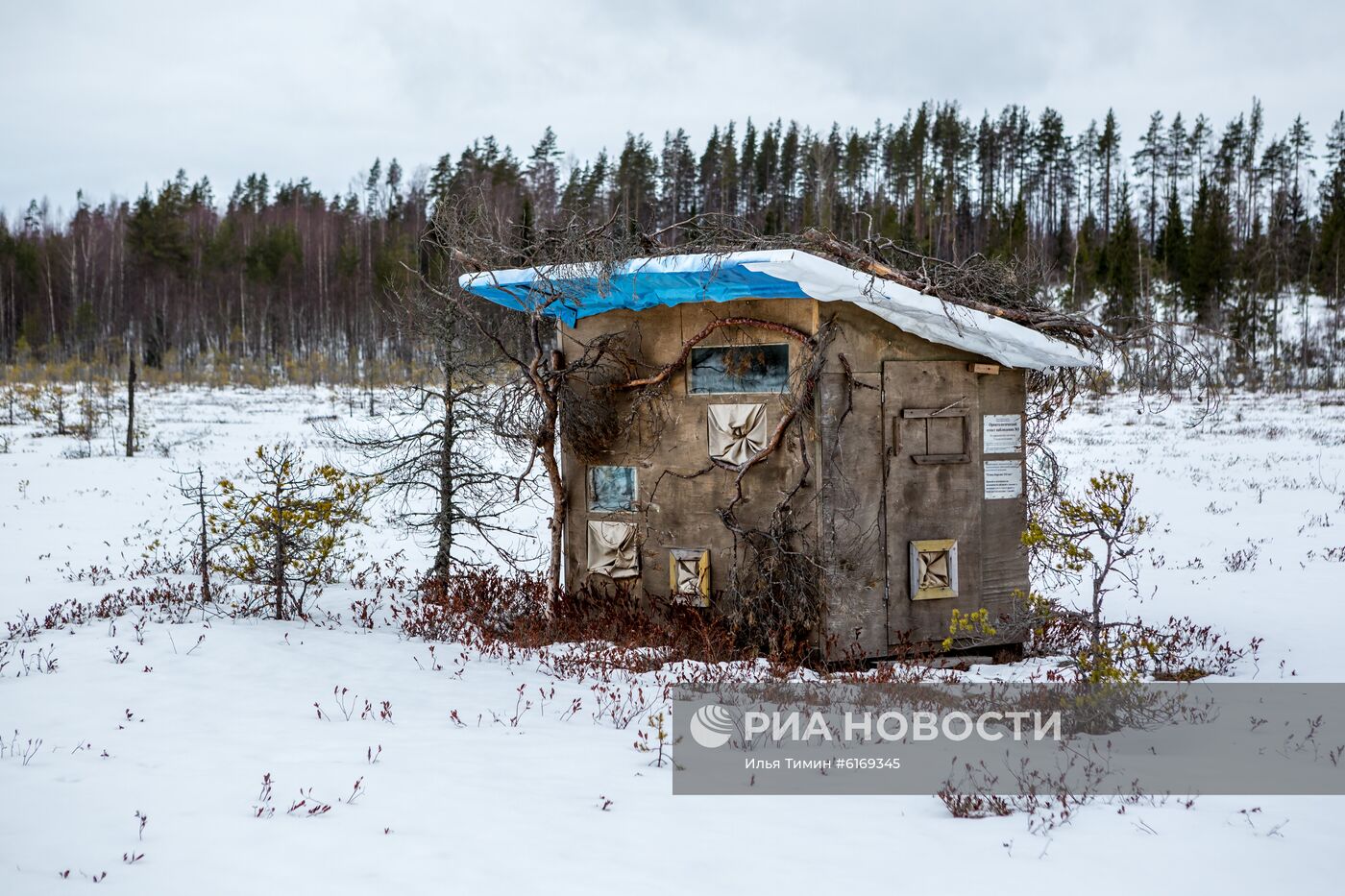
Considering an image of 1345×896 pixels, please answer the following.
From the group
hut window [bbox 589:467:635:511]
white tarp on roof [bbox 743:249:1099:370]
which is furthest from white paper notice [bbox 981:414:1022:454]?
hut window [bbox 589:467:635:511]

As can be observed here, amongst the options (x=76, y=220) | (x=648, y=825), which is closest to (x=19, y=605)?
(x=648, y=825)

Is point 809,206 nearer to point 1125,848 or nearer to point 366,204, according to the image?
point 366,204

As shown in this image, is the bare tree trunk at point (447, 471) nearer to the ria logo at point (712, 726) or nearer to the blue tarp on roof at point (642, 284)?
the blue tarp on roof at point (642, 284)

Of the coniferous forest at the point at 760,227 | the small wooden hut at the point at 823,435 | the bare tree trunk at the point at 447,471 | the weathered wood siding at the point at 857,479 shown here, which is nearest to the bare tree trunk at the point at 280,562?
the bare tree trunk at the point at 447,471

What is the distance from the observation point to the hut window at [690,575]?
8.53m

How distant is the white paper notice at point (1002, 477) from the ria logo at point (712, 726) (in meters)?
3.67

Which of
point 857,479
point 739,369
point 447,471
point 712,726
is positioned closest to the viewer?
point 712,726

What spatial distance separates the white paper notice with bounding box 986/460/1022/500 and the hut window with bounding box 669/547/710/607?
2.67 metres

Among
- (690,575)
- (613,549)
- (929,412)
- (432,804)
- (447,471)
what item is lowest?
(432,804)

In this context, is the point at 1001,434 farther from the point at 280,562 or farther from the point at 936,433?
the point at 280,562

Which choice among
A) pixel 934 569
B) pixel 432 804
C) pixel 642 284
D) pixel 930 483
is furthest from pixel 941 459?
pixel 432 804

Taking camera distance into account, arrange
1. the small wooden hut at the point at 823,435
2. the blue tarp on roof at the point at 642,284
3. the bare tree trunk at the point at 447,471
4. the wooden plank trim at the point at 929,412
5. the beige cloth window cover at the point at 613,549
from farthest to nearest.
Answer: the bare tree trunk at the point at 447,471, the beige cloth window cover at the point at 613,549, the wooden plank trim at the point at 929,412, the small wooden hut at the point at 823,435, the blue tarp on roof at the point at 642,284

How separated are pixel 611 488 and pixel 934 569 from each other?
3.13 meters

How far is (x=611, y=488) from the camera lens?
916cm
